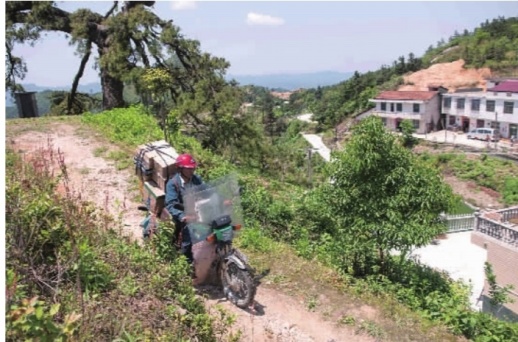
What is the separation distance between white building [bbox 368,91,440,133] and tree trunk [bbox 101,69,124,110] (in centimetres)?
3080

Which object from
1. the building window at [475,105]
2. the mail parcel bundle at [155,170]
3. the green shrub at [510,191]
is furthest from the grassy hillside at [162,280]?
the building window at [475,105]

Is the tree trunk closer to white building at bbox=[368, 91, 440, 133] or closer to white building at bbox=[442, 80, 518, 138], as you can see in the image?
white building at bbox=[368, 91, 440, 133]

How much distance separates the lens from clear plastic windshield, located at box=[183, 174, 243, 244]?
4.64 meters

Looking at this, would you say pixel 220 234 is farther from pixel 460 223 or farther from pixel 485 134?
pixel 485 134

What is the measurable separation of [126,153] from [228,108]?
17.0ft

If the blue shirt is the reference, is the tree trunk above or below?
above

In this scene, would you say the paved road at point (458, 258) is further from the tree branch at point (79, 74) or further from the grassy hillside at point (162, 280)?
the tree branch at point (79, 74)

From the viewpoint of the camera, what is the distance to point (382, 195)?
8.59m

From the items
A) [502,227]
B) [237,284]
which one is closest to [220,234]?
[237,284]

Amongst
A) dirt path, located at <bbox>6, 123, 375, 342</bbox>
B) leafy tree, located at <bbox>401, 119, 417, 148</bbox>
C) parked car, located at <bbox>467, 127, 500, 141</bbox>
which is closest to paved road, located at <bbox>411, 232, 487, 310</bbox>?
dirt path, located at <bbox>6, 123, 375, 342</bbox>

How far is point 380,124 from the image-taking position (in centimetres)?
880

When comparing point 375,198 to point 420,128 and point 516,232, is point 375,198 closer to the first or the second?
point 516,232

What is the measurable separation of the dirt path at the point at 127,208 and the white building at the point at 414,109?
36.7m

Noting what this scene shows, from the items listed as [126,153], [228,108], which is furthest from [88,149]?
[228,108]
